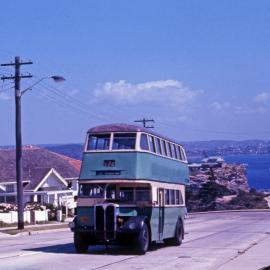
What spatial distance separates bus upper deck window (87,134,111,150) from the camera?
2192 centimetres

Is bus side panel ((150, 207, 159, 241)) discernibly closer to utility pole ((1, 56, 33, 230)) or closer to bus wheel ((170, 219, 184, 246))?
bus wheel ((170, 219, 184, 246))

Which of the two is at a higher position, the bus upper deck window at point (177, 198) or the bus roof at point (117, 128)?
the bus roof at point (117, 128)

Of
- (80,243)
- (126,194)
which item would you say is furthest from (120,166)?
(80,243)

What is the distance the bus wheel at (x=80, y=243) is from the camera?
2097 centimetres

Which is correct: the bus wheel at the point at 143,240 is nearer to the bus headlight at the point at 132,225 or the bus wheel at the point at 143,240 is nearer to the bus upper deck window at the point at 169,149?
the bus headlight at the point at 132,225

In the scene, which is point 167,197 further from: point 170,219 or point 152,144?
point 152,144

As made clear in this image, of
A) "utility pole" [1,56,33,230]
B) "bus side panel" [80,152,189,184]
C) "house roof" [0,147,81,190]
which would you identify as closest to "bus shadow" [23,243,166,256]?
"bus side panel" [80,152,189,184]

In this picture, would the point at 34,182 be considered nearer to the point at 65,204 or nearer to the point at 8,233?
the point at 65,204

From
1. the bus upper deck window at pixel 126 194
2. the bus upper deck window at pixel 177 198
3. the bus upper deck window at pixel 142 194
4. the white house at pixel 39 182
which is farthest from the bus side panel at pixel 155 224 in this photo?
the white house at pixel 39 182

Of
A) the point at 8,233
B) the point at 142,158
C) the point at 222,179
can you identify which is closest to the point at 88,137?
the point at 142,158

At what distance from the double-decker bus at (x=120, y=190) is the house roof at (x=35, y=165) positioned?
132ft

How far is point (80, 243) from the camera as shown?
2109 centimetres

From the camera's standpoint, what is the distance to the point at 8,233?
1444 inches

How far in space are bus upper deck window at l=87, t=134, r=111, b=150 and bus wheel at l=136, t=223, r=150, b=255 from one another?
9.32 feet
